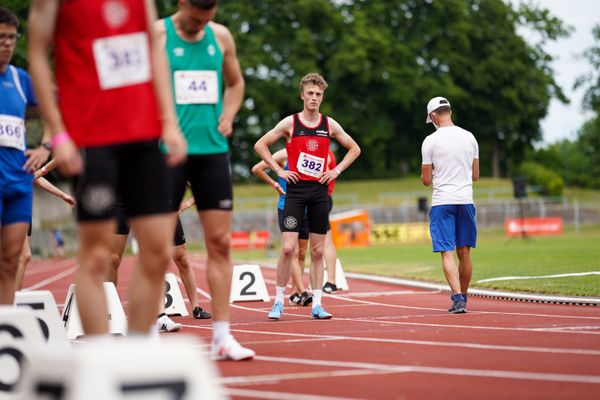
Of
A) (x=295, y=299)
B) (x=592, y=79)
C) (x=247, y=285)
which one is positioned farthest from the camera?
(x=592, y=79)

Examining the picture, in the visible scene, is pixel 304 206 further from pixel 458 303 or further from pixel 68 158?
pixel 68 158

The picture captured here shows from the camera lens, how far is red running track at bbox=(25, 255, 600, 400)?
633 centimetres

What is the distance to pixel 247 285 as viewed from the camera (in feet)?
50.9

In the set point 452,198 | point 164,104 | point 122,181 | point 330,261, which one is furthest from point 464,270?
point 122,181

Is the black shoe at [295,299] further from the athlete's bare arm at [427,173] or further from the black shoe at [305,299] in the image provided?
the athlete's bare arm at [427,173]

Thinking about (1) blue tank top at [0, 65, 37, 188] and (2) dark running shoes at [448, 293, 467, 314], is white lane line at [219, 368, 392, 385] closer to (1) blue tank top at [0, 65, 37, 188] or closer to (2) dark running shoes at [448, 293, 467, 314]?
(1) blue tank top at [0, 65, 37, 188]

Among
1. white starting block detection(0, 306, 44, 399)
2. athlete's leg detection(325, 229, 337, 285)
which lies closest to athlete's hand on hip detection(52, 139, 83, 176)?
white starting block detection(0, 306, 44, 399)

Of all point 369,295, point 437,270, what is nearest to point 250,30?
point 437,270

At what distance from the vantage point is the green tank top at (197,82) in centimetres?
782

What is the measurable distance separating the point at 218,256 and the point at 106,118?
222cm

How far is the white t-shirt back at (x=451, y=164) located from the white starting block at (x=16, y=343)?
269 inches

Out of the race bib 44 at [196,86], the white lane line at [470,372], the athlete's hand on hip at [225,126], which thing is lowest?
the white lane line at [470,372]

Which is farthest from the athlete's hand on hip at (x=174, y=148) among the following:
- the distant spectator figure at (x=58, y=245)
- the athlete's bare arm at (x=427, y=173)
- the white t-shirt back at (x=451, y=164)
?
the distant spectator figure at (x=58, y=245)

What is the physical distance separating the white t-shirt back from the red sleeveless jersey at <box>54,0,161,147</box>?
6884mm
